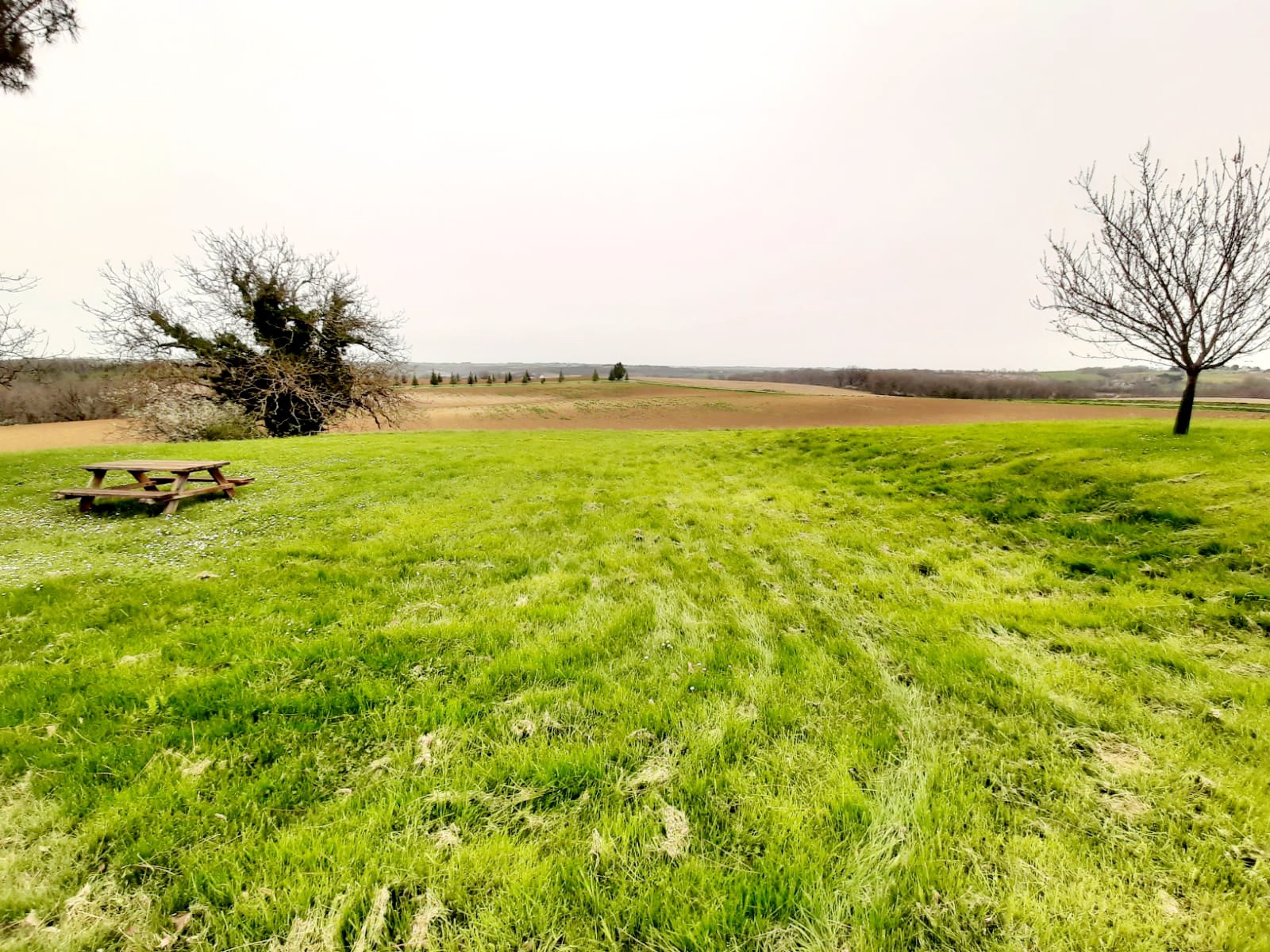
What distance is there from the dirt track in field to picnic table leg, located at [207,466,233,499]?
19.3 metres

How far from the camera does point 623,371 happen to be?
3499 inches

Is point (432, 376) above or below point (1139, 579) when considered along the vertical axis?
above

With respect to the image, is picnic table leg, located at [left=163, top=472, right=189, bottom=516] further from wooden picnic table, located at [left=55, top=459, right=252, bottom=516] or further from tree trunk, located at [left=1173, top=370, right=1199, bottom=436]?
tree trunk, located at [left=1173, top=370, right=1199, bottom=436]

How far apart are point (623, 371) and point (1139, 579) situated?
86.3 m

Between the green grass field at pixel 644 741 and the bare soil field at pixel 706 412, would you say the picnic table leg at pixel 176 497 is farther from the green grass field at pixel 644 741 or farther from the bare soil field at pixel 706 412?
the bare soil field at pixel 706 412

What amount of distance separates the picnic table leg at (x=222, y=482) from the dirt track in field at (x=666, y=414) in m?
19.3

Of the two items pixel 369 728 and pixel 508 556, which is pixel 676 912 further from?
pixel 508 556

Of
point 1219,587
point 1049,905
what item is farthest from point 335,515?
point 1219,587

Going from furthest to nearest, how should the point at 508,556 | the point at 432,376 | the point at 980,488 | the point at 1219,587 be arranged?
the point at 432,376 → the point at 980,488 → the point at 508,556 → the point at 1219,587

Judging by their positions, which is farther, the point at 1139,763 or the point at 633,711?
the point at 633,711

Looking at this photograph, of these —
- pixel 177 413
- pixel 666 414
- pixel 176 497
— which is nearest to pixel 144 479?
pixel 176 497

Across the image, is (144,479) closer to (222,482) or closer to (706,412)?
(222,482)

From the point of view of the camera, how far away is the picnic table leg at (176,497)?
29.6 ft

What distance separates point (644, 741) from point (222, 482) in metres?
11.9
